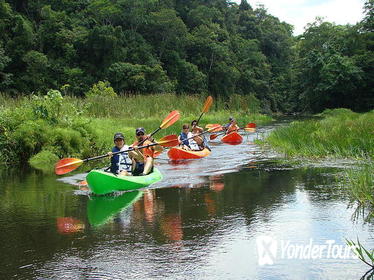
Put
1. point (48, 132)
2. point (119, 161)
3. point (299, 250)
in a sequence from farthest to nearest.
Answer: point (48, 132), point (119, 161), point (299, 250)

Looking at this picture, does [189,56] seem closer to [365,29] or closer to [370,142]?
[365,29]

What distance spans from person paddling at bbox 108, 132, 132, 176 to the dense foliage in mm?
17762

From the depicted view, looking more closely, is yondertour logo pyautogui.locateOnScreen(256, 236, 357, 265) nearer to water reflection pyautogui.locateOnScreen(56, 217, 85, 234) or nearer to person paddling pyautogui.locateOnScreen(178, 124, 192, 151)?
water reflection pyautogui.locateOnScreen(56, 217, 85, 234)

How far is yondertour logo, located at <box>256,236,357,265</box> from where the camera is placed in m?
4.79

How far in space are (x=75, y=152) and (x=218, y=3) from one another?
175 ft

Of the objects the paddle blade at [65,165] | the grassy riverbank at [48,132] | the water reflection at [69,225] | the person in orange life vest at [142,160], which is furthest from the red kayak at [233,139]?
the water reflection at [69,225]

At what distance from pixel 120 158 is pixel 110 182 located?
91 cm

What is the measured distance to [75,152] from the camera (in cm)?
1257

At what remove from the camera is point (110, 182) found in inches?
319

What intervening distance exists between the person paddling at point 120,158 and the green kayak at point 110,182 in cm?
33

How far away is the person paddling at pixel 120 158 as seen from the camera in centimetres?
883

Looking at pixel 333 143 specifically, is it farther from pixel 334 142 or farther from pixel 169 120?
pixel 169 120

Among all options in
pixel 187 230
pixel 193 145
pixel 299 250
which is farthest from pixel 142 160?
pixel 193 145

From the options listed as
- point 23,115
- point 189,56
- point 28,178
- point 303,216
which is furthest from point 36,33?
point 303,216
